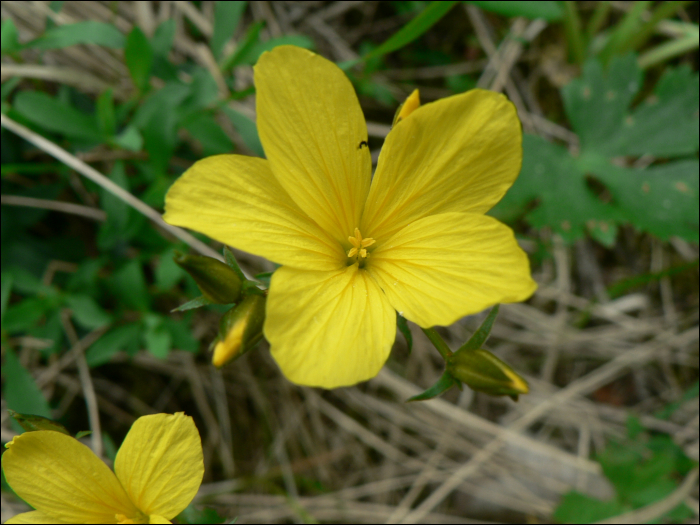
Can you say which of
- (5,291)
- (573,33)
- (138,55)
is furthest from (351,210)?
(573,33)

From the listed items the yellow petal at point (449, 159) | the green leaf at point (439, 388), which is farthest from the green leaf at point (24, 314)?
the green leaf at point (439, 388)

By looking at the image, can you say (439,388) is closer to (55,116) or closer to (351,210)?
(351,210)

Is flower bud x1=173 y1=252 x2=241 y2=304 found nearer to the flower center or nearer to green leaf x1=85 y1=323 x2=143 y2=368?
the flower center

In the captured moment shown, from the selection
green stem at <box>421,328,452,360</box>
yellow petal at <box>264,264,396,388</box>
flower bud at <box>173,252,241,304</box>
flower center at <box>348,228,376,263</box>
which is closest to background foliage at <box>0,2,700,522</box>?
flower center at <box>348,228,376,263</box>

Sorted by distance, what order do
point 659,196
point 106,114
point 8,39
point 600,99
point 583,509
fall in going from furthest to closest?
point 600,99 → point 659,196 → point 583,509 → point 106,114 → point 8,39

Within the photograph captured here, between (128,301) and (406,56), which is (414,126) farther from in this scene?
(406,56)
